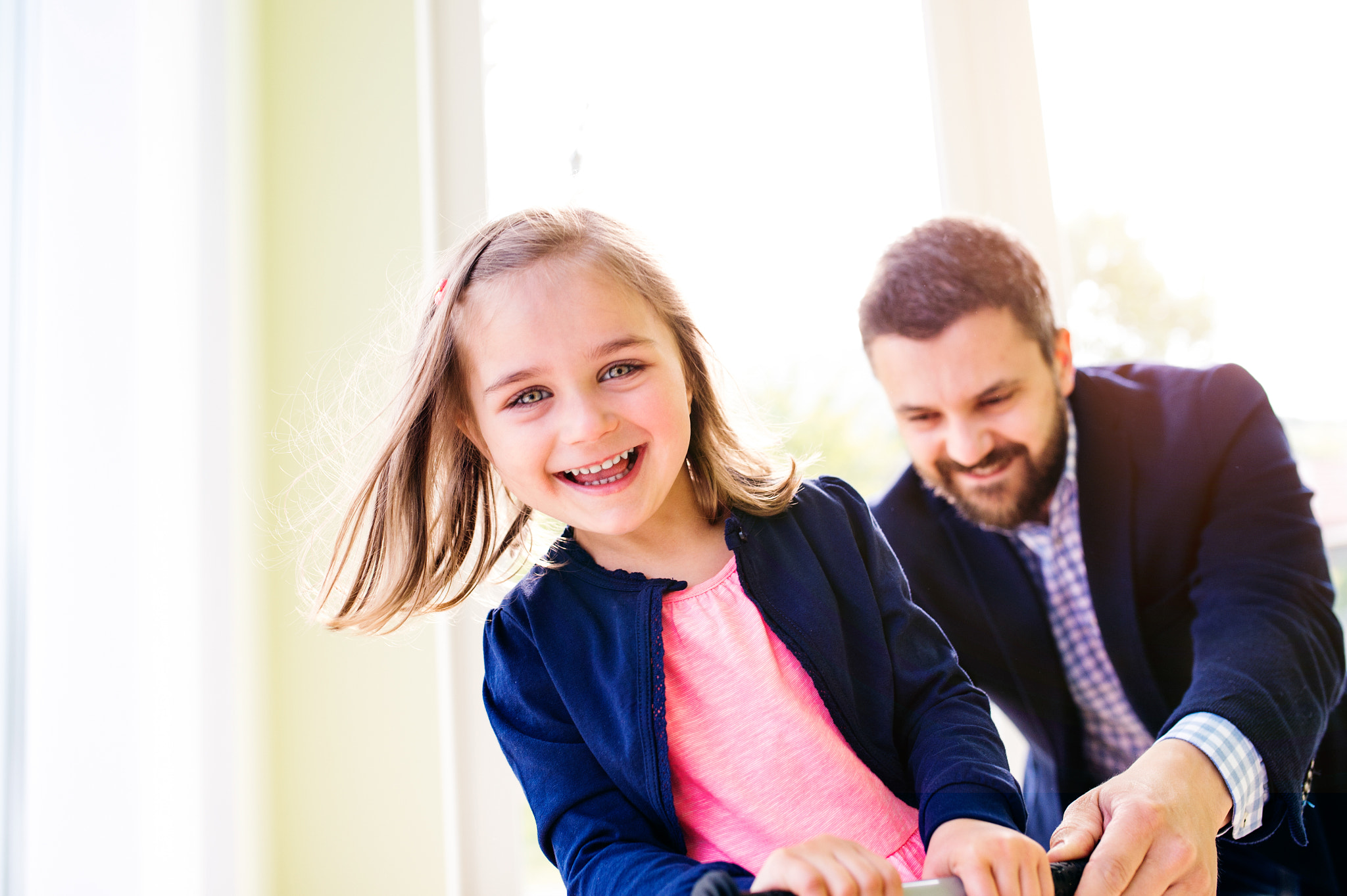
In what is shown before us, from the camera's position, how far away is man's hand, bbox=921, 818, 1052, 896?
732mm

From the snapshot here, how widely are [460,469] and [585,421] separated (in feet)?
0.79

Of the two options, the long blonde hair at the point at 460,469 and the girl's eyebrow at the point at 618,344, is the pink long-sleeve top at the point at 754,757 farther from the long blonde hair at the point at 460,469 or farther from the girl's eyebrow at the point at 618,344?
the girl's eyebrow at the point at 618,344

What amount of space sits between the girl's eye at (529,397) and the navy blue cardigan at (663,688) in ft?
0.63

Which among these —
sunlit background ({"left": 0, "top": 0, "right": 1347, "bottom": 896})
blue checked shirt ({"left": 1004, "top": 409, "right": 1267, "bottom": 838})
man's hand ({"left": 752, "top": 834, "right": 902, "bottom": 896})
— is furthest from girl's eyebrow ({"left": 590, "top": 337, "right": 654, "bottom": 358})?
blue checked shirt ({"left": 1004, "top": 409, "right": 1267, "bottom": 838})

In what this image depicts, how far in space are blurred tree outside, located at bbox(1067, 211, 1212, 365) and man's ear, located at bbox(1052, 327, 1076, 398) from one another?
17 centimetres

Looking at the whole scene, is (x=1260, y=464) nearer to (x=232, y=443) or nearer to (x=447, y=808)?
(x=447, y=808)

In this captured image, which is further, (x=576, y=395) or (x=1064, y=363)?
(x=1064, y=363)

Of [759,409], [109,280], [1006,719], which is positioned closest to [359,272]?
[109,280]

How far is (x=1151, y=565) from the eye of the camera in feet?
4.12

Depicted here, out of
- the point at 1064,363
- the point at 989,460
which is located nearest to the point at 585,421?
the point at 989,460

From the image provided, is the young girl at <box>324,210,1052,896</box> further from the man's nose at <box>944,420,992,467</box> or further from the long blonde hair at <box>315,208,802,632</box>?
the man's nose at <box>944,420,992,467</box>

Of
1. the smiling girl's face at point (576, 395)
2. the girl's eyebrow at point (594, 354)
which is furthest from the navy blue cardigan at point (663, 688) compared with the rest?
the girl's eyebrow at point (594, 354)

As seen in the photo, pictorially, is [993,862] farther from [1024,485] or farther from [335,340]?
[335,340]

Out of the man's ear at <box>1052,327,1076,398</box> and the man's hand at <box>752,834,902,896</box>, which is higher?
the man's ear at <box>1052,327,1076,398</box>
